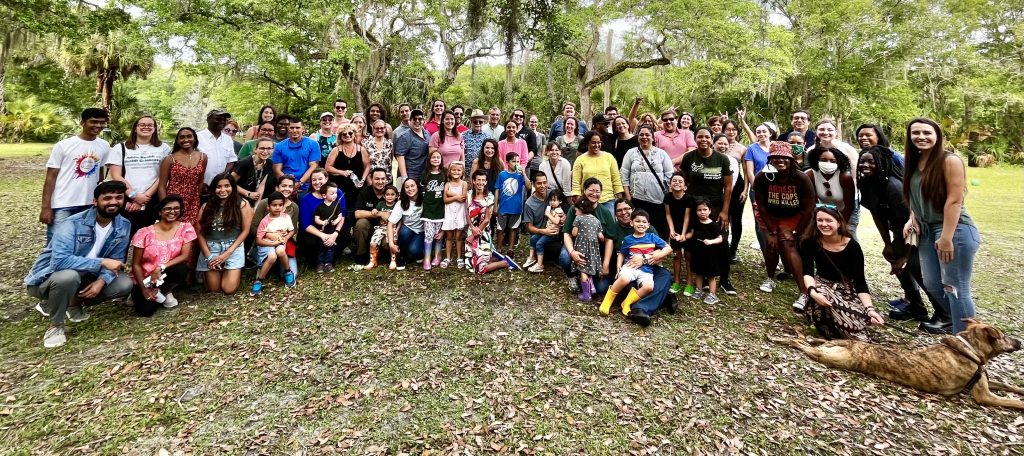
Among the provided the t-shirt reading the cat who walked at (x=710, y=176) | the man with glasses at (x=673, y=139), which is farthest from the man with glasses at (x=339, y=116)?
the t-shirt reading the cat who walked at (x=710, y=176)

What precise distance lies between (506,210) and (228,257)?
9.47 ft

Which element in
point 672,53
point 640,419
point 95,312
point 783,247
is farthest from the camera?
point 672,53

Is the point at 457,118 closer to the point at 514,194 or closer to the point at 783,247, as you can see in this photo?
the point at 514,194

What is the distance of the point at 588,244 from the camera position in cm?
420

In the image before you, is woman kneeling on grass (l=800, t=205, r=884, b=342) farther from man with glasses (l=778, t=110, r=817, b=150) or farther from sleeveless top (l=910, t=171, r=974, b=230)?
man with glasses (l=778, t=110, r=817, b=150)

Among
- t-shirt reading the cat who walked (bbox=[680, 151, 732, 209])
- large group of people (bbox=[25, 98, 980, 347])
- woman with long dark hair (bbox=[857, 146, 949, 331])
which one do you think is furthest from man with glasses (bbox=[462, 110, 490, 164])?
woman with long dark hair (bbox=[857, 146, 949, 331])

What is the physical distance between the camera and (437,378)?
9.59 ft

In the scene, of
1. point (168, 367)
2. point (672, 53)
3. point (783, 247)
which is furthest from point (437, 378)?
point (672, 53)

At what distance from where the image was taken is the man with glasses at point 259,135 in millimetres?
4938

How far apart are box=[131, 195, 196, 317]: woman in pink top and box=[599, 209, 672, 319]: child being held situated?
3770mm

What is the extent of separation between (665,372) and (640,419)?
574 mm

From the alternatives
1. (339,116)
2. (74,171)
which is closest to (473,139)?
(339,116)

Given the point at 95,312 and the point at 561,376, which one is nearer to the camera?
the point at 561,376

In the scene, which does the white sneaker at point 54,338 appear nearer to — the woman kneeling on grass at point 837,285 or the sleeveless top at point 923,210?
the woman kneeling on grass at point 837,285
